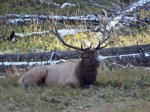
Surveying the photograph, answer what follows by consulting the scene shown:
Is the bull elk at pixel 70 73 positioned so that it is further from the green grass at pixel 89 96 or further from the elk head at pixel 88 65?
the green grass at pixel 89 96

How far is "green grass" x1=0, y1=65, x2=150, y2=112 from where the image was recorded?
305 inches

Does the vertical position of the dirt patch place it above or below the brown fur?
below

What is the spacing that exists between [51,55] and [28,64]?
2.11ft

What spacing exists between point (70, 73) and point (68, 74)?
0.16 feet

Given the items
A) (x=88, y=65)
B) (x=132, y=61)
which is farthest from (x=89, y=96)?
(x=132, y=61)

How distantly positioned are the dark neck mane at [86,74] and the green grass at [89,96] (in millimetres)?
167

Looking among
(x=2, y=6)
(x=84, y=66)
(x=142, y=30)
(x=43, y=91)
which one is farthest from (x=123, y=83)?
(x=2, y=6)

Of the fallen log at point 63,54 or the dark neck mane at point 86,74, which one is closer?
the dark neck mane at point 86,74

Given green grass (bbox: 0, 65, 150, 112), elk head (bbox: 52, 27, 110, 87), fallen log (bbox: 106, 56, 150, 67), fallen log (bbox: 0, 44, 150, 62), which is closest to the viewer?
green grass (bbox: 0, 65, 150, 112)

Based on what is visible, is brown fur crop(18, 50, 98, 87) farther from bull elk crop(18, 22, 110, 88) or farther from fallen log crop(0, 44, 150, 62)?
fallen log crop(0, 44, 150, 62)

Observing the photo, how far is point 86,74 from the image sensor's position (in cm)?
993

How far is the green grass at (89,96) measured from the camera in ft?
25.4

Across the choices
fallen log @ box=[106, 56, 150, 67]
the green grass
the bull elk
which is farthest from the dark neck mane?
fallen log @ box=[106, 56, 150, 67]

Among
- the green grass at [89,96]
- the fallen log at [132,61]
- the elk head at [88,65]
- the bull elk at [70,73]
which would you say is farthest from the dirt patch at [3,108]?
the fallen log at [132,61]
